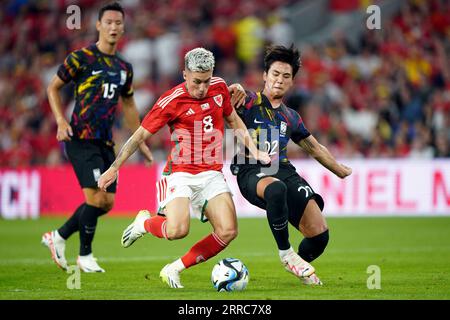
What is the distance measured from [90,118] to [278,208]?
9.58 ft

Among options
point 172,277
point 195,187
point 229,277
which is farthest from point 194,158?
point 229,277

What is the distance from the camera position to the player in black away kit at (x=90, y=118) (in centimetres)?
1036

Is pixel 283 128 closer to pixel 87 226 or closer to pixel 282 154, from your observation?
pixel 282 154

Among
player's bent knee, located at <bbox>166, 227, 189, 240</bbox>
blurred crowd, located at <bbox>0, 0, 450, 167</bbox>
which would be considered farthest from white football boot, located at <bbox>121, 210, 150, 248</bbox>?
blurred crowd, located at <bbox>0, 0, 450, 167</bbox>

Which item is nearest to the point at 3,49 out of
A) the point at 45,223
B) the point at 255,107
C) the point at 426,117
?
the point at 45,223

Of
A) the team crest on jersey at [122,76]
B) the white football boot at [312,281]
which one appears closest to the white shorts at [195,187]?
the white football boot at [312,281]

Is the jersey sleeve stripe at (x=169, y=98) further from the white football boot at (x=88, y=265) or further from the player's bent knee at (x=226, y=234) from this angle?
the white football boot at (x=88, y=265)

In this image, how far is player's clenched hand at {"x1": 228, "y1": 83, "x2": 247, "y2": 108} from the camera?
916 cm

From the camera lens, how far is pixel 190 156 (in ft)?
29.6

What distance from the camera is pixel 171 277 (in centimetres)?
865

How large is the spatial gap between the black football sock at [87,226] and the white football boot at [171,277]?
1864mm

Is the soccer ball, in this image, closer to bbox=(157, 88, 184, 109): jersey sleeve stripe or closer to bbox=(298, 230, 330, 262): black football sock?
bbox=(298, 230, 330, 262): black football sock

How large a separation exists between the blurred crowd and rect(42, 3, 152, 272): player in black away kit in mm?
9600

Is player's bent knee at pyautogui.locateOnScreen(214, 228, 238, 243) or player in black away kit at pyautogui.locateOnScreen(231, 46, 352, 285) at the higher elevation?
player in black away kit at pyautogui.locateOnScreen(231, 46, 352, 285)
